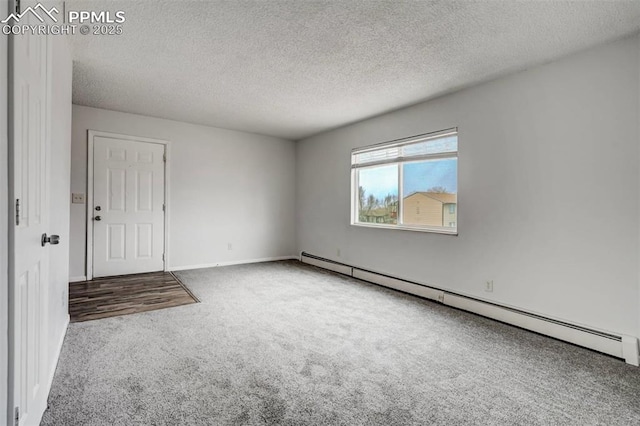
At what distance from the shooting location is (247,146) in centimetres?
591

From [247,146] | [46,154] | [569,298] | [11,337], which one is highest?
[247,146]

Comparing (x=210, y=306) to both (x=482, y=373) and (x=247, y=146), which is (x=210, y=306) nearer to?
(x=482, y=373)

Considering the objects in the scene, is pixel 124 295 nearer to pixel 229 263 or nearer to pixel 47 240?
pixel 229 263

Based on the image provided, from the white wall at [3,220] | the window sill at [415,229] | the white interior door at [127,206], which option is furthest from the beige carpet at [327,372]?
→ the white interior door at [127,206]

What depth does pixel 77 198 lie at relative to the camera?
172 inches

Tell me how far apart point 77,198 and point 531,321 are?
18.5 ft

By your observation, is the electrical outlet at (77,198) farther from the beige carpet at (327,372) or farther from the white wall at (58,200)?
the beige carpet at (327,372)

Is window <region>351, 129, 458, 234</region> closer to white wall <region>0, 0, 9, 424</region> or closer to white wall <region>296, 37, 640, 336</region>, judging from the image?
white wall <region>296, 37, 640, 336</region>

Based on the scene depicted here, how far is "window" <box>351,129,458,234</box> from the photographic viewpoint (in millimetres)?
3762

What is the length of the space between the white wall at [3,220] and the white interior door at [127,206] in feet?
13.1

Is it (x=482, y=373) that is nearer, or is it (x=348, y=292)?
(x=482, y=373)

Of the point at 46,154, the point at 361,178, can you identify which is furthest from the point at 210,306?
the point at 361,178

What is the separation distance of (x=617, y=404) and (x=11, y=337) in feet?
9.86

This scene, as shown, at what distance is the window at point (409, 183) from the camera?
3.76 metres
